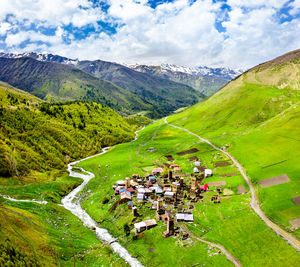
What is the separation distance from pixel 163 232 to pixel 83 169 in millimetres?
103148

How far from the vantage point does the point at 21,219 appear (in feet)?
236

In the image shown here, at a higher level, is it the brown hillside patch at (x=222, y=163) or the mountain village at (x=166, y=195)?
the brown hillside patch at (x=222, y=163)

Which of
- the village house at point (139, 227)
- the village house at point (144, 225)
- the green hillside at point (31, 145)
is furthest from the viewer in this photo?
the green hillside at point (31, 145)

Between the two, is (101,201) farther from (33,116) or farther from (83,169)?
(33,116)

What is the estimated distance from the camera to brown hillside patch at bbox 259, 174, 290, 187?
3455 inches

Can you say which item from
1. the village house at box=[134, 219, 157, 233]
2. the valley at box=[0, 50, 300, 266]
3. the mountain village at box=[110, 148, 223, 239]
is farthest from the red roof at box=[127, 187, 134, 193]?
the village house at box=[134, 219, 157, 233]

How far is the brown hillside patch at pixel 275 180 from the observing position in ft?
288

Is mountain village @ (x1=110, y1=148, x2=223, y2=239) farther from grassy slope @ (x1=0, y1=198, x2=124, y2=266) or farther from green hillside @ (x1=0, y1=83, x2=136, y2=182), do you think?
green hillside @ (x1=0, y1=83, x2=136, y2=182)

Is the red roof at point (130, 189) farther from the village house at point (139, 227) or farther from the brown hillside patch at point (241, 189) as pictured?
the brown hillside patch at point (241, 189)

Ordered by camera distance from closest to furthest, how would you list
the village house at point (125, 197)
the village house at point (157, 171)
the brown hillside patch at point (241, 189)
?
the brown hillside patch at point (241, 189)
the village house at point (125, 197)
the village house at point (157, 171)

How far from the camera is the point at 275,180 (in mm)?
89812

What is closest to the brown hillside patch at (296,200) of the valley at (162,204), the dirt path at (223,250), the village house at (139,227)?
the valley at (162,204)

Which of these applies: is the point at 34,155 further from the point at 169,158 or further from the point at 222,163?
the point at 222,163

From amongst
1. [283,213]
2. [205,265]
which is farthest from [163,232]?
[283,213]
